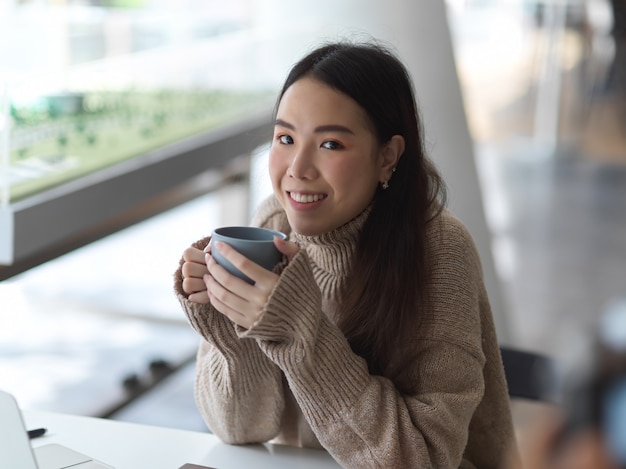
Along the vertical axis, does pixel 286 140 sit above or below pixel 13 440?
above

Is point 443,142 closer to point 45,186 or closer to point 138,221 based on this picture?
point 138,221

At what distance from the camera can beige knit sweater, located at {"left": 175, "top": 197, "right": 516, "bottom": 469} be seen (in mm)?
1113

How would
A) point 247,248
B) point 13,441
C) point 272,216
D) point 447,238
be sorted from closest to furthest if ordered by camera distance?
point 13,441
point 247,248
point 447,238
point 272,216

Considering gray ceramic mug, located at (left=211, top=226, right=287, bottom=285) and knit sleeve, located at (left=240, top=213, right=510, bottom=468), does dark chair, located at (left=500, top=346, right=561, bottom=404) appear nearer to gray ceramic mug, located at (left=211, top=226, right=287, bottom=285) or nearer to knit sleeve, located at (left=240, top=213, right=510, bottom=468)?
knit sleeve, located at (left=240, top=213, right=510, bottom=468)

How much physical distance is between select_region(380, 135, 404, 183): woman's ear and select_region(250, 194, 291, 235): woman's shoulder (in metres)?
0.22

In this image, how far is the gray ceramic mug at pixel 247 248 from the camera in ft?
3.51

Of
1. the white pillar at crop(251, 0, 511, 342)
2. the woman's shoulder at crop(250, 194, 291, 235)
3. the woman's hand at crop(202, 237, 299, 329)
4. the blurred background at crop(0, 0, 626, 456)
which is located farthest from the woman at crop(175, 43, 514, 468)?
the white pillar at crop(251, 0, 511, 342)

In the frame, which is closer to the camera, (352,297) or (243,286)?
(243,286)

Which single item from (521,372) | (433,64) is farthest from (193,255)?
(433,64)

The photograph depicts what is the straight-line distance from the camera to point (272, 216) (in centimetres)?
145

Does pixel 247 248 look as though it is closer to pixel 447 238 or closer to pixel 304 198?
pixel 304 198

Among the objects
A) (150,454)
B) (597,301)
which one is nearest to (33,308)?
(597,301)

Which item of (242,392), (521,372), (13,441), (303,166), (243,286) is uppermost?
(303,166)

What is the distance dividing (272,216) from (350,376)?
378 millimetres
